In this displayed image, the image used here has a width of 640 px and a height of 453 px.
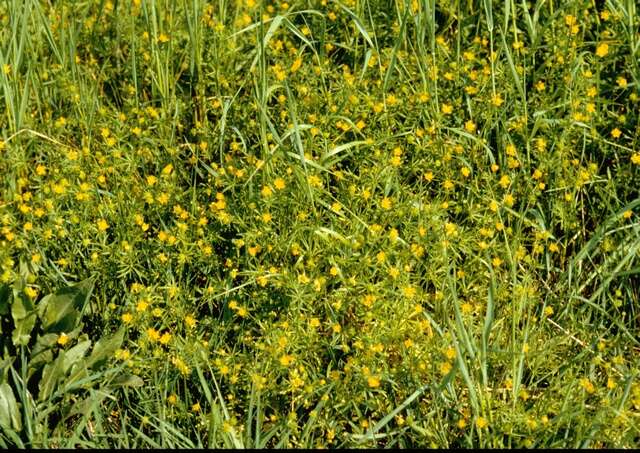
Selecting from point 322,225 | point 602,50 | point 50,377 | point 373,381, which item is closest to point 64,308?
point 50,377

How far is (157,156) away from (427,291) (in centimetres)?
118

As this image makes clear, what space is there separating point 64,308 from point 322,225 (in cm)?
95

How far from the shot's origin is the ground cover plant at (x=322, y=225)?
289 centimetres

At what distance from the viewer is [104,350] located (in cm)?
297

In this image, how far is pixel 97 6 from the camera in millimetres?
4070

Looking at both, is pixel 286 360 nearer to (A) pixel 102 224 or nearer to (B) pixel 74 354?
(B) pixel 74 354

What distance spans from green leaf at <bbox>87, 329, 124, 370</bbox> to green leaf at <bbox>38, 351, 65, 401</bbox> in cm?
9

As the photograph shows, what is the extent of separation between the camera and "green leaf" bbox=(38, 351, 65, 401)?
2.94 metres

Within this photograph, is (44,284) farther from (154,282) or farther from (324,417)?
(324,417)

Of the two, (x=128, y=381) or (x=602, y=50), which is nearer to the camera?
(x=128, y=381)

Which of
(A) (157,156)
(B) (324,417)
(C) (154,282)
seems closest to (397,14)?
(A) (157,156)

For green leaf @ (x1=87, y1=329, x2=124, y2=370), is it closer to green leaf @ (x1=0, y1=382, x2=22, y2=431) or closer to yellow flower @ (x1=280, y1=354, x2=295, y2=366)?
green leaf @ (x1=0, y1=382, x2=22, y2=431)

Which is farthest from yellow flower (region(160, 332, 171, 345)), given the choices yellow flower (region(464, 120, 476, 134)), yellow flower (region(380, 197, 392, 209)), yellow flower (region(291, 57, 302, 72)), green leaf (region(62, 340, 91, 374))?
yellow flower (region(464, 120, 476, 134))

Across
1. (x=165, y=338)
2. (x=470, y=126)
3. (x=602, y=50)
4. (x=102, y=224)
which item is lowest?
(x=165, y=338)
